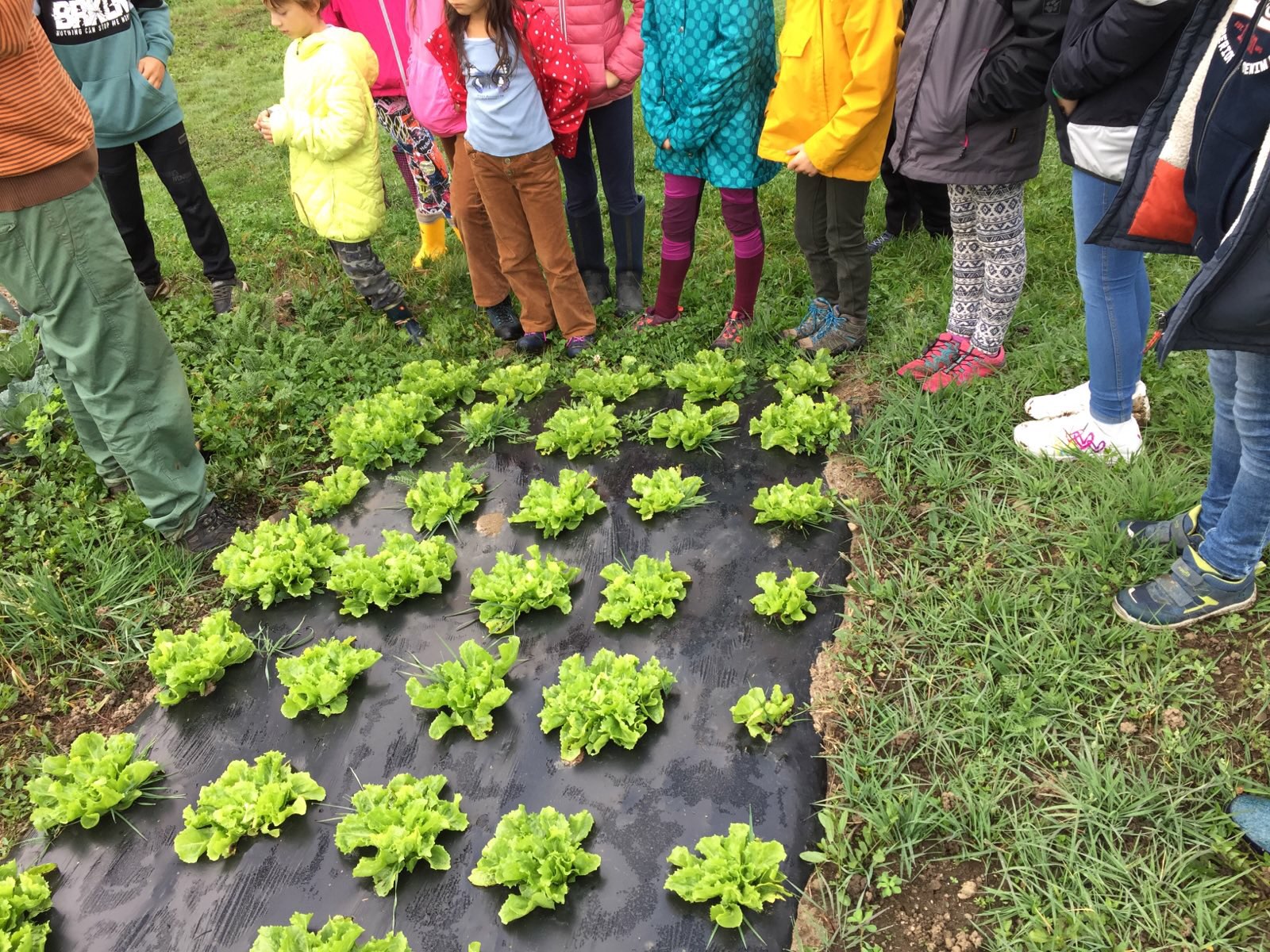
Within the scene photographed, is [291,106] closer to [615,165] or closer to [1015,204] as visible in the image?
[615,165]

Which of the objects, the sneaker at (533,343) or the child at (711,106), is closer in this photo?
the child at (711,106)

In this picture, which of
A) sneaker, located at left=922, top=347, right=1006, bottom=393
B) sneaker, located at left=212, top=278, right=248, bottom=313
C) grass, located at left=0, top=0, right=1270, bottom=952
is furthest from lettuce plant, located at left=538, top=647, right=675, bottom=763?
sneaker, located at left=212, top=278, right=248, bottom=313

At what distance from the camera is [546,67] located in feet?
13.1

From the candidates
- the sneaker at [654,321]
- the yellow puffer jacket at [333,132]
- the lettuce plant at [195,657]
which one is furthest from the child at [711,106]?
the lettuce plant at [195,657]

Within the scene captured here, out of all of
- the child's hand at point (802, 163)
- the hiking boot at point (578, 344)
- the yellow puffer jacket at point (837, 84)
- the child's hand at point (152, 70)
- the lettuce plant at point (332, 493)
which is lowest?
the hiking boot at point (578, 344)

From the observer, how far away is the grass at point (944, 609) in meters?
2.23

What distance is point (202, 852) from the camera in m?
2.57

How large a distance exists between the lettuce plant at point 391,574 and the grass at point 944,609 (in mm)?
703

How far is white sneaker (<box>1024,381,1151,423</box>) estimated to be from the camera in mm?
3443

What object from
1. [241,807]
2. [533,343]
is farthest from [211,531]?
[533,343]

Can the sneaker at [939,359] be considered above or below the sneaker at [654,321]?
above

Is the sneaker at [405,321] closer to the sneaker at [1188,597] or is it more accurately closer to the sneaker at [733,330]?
the sneaker at [733,330]

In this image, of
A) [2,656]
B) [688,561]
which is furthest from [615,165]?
[2,656]

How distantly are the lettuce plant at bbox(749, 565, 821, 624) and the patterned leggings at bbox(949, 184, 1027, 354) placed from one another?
1.60 metres
